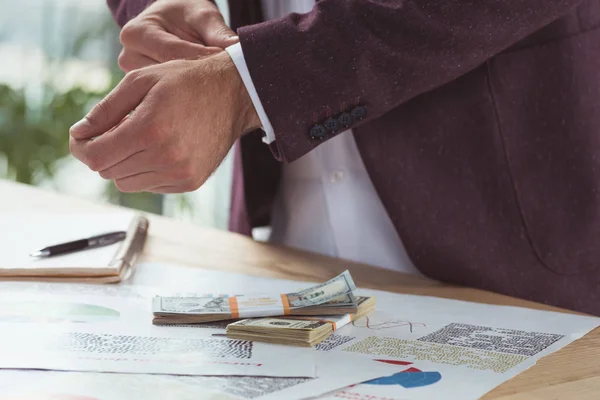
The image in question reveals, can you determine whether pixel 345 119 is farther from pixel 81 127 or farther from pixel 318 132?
pixel 81 127

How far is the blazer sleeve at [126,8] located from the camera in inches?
48.6

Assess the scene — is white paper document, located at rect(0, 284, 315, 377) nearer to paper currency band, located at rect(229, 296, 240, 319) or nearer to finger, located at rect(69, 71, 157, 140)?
paper currency band, located at rect(229, 296, 240, 319)

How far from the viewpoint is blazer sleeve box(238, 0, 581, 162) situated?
0.85 m

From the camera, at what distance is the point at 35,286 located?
94 centimetres

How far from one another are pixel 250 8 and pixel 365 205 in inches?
13.6

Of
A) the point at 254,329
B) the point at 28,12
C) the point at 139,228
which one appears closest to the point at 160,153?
the point at 254,329

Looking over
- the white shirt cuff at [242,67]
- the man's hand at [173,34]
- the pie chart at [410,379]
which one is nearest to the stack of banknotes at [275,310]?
the pie chart at [410,379]

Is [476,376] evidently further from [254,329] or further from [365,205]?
[365,205]

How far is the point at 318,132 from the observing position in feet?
2.90

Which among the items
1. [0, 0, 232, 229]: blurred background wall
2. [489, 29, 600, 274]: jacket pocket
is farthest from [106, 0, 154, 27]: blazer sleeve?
[0, 0, 232, 229]: blurred background wall

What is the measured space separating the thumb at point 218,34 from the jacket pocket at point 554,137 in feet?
1.15

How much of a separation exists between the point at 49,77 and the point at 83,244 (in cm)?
220

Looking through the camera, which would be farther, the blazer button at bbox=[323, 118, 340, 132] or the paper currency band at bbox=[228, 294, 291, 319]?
the blazer button at bbox=[323, 118, 340, 132]

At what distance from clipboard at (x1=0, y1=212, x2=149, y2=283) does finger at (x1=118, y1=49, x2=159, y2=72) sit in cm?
25
